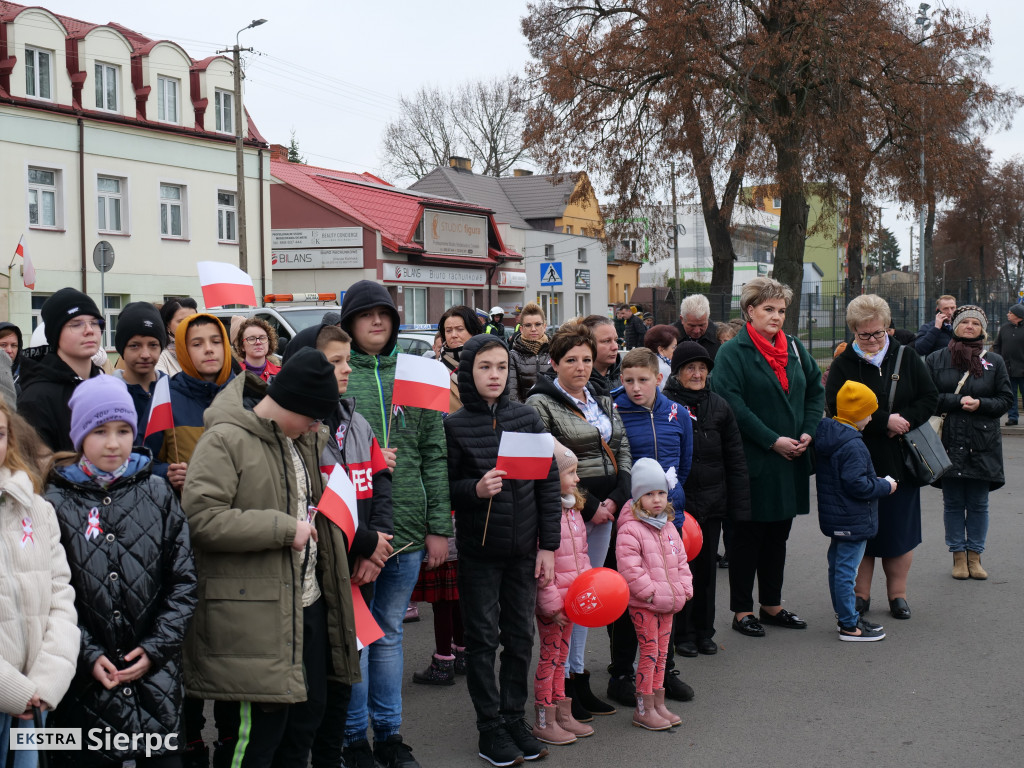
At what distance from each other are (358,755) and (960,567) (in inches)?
214

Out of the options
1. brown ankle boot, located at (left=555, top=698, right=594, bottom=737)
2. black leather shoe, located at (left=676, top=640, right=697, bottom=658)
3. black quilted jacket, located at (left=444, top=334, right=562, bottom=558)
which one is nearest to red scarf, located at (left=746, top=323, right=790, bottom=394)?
black leather shoe, located at (left=676, top=640, right=697, bottom=658)

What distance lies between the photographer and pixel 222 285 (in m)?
6.58

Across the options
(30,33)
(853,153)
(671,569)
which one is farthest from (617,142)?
(671,569)

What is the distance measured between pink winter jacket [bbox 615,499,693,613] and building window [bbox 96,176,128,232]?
24583 millimetres

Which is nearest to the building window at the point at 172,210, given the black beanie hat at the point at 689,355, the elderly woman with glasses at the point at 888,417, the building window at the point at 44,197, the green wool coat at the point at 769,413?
the building window at the point at 44,197

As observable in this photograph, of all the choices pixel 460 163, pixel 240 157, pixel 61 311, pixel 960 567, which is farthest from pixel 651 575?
pixel 460 163

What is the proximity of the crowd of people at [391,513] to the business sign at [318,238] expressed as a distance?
92.0ft

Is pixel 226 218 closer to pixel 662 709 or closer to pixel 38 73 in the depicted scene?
pixel 38 73

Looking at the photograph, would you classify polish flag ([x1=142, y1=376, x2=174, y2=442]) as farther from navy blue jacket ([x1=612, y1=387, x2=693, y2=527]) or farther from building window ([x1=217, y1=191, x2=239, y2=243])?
building window ([x1=217, y1=191, x2=239, y2=243])

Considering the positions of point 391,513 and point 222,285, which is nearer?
point 391,513

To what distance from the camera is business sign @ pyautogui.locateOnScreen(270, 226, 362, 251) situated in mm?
35344

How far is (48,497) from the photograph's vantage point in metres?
3.40

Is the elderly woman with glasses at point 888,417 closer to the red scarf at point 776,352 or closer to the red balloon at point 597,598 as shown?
the red scarf at point 776,352

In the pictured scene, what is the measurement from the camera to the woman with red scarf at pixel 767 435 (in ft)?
21.6
